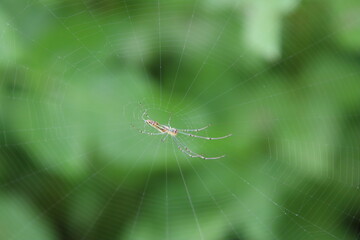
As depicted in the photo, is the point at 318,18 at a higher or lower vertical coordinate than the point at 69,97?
higher

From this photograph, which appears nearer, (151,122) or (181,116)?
(181,116)

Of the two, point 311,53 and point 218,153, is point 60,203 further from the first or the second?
point 311,53

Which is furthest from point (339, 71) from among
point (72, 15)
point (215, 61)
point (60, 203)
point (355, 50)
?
point (60, 203)

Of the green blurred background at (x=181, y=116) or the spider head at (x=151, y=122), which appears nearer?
the green blurred background at (x=181, y=116)

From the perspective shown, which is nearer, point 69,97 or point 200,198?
point 69,97

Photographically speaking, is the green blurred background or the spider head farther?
the spider head

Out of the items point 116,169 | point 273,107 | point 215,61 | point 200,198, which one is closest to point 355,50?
point 273,107

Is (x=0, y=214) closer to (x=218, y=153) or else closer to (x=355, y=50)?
(x=218, y=153)

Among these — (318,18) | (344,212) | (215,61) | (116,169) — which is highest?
(318,18)
